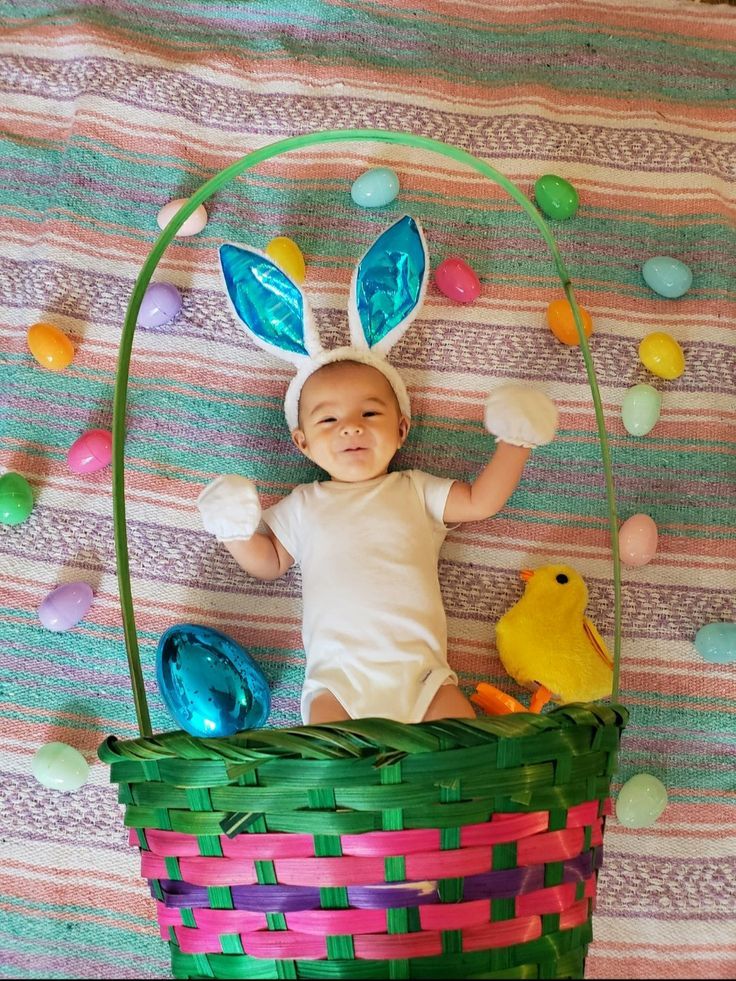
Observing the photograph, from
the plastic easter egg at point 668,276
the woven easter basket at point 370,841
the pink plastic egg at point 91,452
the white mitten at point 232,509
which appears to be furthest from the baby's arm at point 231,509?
the plastic easter egg at point 668,276

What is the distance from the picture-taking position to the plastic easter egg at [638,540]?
1.16 metres

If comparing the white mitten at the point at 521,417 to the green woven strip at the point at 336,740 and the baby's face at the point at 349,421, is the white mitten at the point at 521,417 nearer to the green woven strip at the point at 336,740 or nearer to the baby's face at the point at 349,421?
the baby's face at the point at 349,421

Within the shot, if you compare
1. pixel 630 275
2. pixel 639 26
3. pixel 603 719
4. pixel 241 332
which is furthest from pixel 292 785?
pixel 639 26

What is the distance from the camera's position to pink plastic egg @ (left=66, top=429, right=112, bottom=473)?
46.8 inches

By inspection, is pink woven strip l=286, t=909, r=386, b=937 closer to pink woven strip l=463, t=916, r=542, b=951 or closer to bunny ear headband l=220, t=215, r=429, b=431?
pink woven strip l=463, t=916, r=542, b=951

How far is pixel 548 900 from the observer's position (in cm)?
82

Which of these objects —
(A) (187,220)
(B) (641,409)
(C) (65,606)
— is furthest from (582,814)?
(A) (187,220)

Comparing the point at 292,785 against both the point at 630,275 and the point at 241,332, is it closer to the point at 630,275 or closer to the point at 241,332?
the point at 241,332

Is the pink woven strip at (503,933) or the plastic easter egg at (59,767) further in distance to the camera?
the plastic easter egg at (59,767)

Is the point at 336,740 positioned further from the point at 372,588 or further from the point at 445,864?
the point at 372,588

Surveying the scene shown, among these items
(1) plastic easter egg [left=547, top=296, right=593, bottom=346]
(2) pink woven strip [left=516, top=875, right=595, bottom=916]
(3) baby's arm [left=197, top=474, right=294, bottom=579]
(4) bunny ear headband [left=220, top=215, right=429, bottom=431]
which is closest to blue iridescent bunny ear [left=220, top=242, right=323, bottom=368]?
(4) bunny ear headband [left=220, top=215, right=429, bottom=431]

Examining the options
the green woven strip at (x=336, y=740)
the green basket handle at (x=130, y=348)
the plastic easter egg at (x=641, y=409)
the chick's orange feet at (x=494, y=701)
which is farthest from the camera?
the plastic easter egg at (x=641, y=409)

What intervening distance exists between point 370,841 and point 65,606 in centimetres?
57

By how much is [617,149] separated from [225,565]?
2.74 ft
